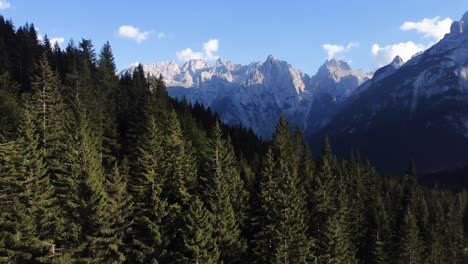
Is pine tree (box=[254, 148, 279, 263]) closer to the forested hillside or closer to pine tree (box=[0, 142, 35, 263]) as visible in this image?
the forested hillside

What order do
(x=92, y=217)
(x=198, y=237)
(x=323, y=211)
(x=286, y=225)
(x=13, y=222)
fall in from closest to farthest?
(x=13, y=222)
(x=92, y=217)
(x=198, y=237)
(x=286, y=225)
(x=323, y=211)

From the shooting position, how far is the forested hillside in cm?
4634

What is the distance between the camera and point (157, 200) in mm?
54219

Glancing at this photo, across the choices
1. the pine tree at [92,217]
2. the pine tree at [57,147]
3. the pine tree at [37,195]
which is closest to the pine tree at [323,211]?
the pine tree at [92,217]

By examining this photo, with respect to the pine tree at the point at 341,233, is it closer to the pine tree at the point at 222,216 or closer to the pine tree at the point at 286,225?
the pine tree at the point at 286,225

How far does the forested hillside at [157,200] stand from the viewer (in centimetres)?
4634

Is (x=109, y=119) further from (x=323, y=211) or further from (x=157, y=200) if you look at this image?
(x=323, y=211)

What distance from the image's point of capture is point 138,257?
5228 centimetres

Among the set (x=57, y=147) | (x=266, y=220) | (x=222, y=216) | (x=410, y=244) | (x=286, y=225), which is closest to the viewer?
(x=222, y=216)

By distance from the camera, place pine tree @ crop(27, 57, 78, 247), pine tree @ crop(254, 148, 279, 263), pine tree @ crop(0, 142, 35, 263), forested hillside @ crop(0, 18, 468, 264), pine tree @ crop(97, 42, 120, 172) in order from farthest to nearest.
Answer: pine tree @ crop(97, 42, 120, 172) → pine tree @ crop(254, 148, 279, 263) → pine tree @ crop(27, 57, 78, 247) → forested hillside @ crop(0, 18, 468, 264) → pine tree @ crop(0, 142, 35, 263)

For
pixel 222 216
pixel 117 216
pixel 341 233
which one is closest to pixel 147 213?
pixel 117 216

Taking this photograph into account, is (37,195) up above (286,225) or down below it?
above

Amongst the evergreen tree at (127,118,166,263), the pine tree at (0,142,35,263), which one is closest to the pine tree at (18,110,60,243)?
the pine tree at (0,142,35,263)

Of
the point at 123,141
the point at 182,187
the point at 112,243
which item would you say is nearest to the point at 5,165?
the point at 112,243
